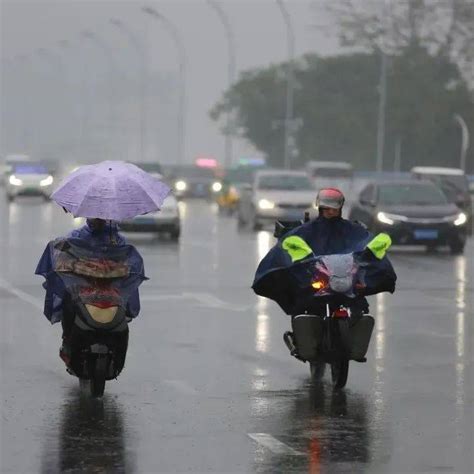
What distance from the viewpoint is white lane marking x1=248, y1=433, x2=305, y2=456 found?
9.88m

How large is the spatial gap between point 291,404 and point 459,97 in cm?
8718

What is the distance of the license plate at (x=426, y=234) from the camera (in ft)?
111

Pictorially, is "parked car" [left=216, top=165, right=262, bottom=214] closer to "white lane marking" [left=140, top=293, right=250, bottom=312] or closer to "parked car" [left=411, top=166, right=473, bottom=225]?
"parked car" [left=411, top=166, right=473, bottom=225]

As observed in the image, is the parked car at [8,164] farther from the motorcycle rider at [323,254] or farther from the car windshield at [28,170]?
the motorcycle rider at [323,254]

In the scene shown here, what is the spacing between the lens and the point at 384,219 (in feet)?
113

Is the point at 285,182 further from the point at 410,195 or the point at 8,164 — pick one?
the point at 8,164

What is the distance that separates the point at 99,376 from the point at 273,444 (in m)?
2.23

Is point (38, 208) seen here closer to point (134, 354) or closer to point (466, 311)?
point (466, 311)

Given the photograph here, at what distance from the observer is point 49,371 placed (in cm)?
1371

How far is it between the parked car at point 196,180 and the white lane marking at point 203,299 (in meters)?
55.0

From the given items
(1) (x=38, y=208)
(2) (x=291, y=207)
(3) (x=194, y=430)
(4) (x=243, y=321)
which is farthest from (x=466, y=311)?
(1) (x=38, y=208)

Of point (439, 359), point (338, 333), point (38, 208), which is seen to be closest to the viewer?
point (338, 333)

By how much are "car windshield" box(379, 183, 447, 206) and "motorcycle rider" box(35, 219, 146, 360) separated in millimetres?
23475

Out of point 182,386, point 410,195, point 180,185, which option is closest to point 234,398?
point 182,386
